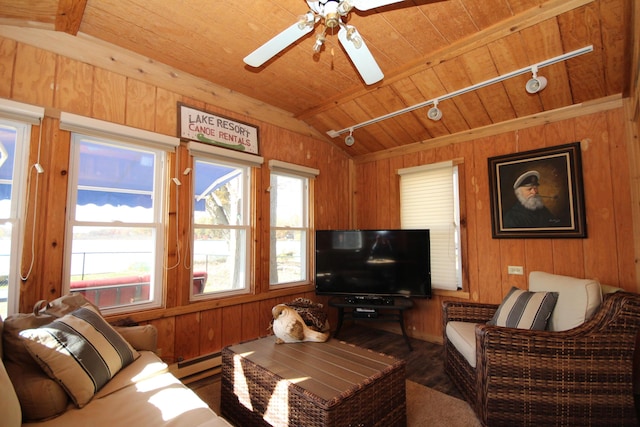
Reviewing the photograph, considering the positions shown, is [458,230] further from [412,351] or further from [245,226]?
[245,226]

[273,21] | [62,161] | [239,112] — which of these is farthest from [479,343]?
[62,161]

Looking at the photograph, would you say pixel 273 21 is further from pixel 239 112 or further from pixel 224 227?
pixel 224 227

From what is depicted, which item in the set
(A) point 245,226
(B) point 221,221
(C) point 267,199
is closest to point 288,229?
(C) point 267,199

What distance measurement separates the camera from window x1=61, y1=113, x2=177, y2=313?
7.40ft

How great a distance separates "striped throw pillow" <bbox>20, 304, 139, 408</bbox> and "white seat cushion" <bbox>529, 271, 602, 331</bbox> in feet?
9.31

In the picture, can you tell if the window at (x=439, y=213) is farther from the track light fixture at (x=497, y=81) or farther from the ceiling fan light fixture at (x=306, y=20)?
the ceiling fan light fixture at (x=306, y=20)

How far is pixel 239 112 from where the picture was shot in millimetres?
3191

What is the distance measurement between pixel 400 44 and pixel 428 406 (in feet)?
9.35

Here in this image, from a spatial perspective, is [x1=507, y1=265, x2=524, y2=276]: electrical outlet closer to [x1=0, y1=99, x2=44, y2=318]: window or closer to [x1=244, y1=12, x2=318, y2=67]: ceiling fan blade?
[x1=244, y1=12, x2=318, y2=67]: ceiling fan blade

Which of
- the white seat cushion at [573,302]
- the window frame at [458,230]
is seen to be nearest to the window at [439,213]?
the window frame at [458,230]

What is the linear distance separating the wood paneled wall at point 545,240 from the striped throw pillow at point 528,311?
0.78 meters

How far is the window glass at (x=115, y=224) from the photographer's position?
2270 millimetres

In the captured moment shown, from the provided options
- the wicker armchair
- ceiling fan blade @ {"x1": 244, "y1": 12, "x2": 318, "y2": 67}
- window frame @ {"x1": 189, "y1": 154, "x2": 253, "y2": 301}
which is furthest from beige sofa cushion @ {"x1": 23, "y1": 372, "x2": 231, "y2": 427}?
ceiling fan blade @ {"x1": 244, "y1": 12, "x2": 318, "y2": 67}

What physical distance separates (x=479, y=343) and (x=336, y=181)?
274 cm
